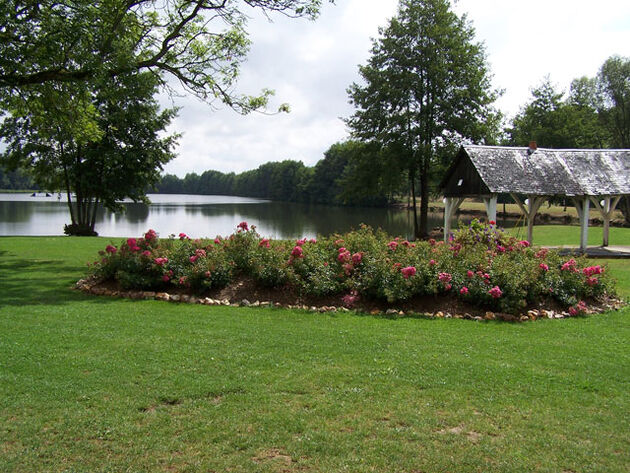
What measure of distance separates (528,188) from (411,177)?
11.9 meters

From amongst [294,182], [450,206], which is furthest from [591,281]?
[294,182]

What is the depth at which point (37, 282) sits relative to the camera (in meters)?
9.43

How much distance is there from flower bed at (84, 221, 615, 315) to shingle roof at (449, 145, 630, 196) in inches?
360

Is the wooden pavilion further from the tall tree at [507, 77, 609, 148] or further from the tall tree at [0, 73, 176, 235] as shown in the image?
the tall tree at [507, 77, 609, 148]

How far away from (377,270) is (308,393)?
12.2 feet

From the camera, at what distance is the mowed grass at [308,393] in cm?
318

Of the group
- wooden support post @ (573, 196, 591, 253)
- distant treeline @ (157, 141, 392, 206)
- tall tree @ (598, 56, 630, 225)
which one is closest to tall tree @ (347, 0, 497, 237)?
distant treeline @ (157, 141, 392, 206)

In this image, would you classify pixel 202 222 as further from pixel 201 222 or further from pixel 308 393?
pixel 308 393

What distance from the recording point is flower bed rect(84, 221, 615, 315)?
7398mm

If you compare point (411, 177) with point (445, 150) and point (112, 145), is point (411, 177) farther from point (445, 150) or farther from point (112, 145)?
point (112, 145)

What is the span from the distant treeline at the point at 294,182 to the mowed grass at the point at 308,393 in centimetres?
2298

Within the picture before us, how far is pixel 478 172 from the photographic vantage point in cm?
1764

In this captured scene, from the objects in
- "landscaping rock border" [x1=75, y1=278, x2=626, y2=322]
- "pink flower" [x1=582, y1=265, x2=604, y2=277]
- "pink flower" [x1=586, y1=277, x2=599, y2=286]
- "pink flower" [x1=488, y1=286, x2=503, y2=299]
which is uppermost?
"pink flower" [x1=582, y1=265, x2=604, y2=277]

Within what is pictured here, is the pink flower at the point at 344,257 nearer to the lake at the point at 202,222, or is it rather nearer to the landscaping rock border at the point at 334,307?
the landscaping rock border at the point at 334,307
